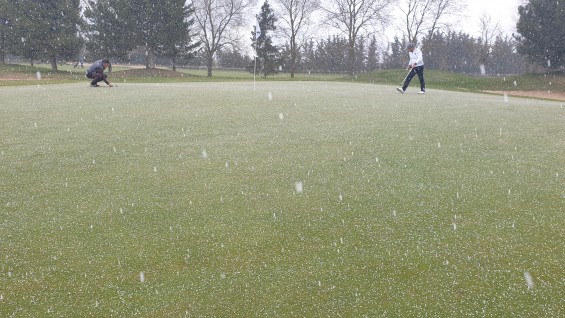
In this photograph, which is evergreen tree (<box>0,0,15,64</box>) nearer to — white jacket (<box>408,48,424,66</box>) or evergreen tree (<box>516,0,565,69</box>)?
white jacket (<box>408,48,424,66</box>)

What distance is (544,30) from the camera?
122 ft

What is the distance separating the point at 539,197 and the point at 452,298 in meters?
2.32

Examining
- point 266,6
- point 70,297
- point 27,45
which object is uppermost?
point 266,6

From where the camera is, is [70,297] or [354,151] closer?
[70,297]

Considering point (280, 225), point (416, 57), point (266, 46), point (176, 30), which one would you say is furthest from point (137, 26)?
point (280, 225)

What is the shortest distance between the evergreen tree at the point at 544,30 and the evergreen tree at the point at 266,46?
96.5 feet

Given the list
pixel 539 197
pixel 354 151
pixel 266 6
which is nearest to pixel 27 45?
pixel 266 6

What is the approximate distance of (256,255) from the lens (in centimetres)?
297

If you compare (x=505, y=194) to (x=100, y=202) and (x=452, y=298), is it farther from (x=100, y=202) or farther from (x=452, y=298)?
(x=100, y=202)

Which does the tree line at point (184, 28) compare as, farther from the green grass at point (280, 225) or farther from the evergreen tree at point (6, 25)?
the green grass at point (280, 225)

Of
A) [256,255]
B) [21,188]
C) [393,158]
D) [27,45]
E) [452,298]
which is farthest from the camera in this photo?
[27,45]

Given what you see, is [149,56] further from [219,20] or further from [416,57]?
[416,57]

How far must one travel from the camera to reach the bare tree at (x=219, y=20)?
53.7m

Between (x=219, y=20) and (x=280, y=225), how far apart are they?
56.0m
